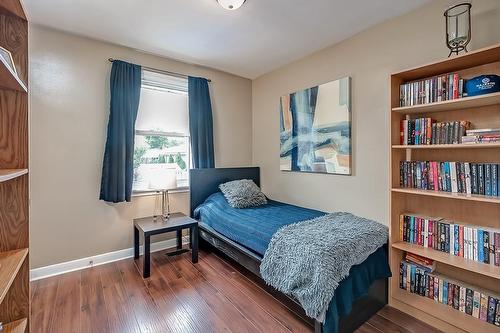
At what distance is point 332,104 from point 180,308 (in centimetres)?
252

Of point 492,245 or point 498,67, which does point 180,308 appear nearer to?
point 492,245

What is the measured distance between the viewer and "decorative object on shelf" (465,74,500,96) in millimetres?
1559

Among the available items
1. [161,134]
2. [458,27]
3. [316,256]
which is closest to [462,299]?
[316,256]

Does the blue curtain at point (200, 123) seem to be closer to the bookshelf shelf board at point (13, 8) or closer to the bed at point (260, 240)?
the bed at point (260, 240)

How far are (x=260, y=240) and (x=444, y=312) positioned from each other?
145 cm

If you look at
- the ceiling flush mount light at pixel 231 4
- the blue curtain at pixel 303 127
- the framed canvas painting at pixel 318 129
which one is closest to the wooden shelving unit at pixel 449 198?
the framed canvas painting at pixel 318 129

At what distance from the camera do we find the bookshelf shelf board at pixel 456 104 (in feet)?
5.13

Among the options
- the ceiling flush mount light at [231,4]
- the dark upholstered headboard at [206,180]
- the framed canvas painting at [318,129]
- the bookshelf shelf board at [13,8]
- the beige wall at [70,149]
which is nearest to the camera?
the bookshelf shelf board at [13,8]

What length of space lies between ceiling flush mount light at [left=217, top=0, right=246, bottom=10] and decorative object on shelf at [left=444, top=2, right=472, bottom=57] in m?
1.54

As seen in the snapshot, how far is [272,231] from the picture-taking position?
2160mm

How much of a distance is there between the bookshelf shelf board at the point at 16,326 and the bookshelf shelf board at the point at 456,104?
2.75 m

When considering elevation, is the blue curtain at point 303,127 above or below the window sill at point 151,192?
above

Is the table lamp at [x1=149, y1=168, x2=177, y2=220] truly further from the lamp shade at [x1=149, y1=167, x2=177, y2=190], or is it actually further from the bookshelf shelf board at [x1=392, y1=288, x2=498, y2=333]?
the bookshelf shelf board at [x1=392, y1=288, x2=498, y2=333]

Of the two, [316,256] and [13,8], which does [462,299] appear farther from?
[13,8]
